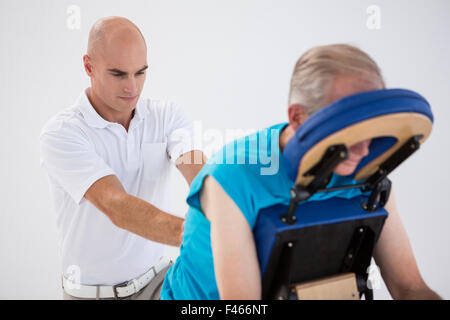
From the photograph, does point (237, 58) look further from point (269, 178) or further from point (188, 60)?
point (269, 178)

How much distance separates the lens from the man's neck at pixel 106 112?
192 centimetres

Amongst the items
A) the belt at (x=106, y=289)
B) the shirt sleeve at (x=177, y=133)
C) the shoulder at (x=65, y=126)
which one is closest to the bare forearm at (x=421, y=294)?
the shirt sleeve at (x=177, y=133)

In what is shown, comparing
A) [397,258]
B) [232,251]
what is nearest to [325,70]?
[232,251]

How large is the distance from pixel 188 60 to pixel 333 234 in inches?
88.0

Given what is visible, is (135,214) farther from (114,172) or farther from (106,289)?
(106,289)

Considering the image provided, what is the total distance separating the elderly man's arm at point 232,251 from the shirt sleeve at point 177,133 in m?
0.95

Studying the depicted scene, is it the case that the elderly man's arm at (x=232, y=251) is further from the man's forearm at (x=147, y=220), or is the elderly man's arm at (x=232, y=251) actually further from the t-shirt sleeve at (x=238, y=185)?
the man's forearm at (x=147, y=220)

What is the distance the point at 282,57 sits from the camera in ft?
9.98

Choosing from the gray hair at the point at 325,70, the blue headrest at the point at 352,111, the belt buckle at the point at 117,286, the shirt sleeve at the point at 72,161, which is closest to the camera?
the blue headrest at the point at 352,111

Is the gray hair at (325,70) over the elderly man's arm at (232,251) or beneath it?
over

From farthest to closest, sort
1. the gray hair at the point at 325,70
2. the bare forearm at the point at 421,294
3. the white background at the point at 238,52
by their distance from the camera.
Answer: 1. the white background at the point at 238,52
2. the bare forearm at the point at 421,294
3. the gray hair at the point at 325,70

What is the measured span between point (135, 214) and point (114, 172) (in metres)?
0.37

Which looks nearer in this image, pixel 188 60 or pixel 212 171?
pixel 212 171
